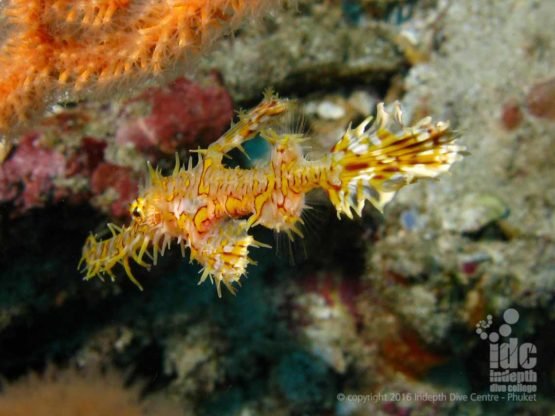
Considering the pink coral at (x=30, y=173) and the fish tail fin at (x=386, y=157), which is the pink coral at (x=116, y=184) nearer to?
the pink coral at (x=30, y=173)

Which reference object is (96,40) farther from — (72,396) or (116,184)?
(72,396)

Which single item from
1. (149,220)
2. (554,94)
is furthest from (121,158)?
(554,94)

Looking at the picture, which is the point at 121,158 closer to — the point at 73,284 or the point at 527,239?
the point at 73,284

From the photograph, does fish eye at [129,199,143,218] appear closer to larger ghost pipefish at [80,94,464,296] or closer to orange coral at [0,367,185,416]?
larger ghost pipefish at [80,94,464,296]

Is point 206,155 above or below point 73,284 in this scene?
above

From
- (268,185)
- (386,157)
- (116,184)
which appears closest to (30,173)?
(116,184)

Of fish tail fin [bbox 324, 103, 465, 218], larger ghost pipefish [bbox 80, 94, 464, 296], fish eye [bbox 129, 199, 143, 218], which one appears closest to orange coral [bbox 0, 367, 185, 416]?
larger ghost pipefish [bbox 80, 94, 464, 296]
